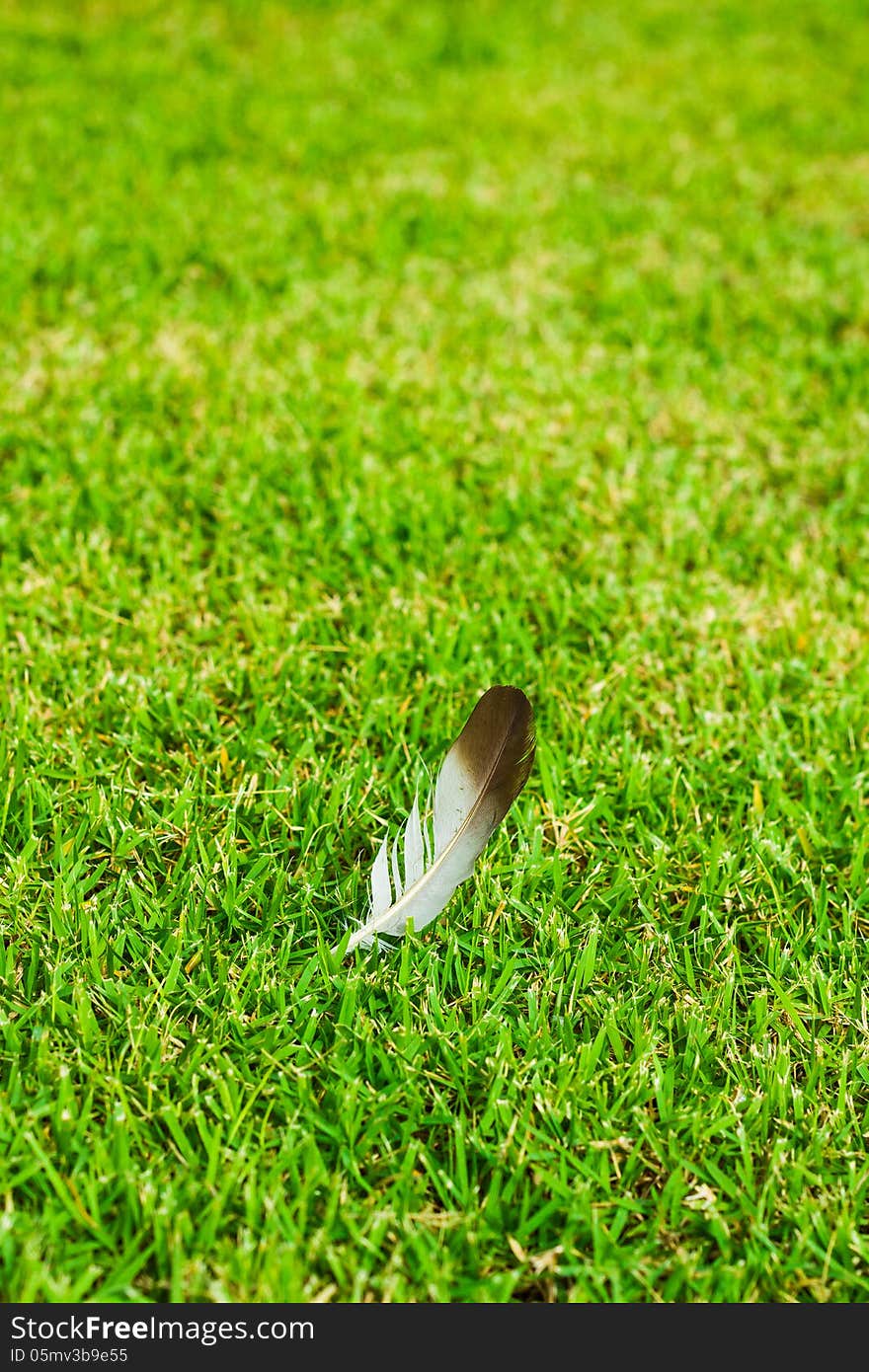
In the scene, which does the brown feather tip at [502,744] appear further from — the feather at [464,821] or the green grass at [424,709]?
the green grass at [424,709]

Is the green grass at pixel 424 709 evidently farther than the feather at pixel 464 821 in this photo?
No

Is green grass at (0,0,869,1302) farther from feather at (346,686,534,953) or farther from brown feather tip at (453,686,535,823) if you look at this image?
brown feather tip at (453,686,535,823)

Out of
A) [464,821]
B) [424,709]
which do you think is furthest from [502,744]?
[424,709]

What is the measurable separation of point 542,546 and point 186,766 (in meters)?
1.16

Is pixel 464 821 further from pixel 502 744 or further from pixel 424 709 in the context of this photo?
pixel 424 709

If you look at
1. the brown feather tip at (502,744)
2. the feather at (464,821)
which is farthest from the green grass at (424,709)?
the brown feather tip at (502,744)

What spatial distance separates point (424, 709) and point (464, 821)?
0.54m

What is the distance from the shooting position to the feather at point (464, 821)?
183 cm

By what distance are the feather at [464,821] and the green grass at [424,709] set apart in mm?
77

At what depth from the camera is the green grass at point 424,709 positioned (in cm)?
154

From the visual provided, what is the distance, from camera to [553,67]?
20.5ft

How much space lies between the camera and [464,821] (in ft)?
6.10

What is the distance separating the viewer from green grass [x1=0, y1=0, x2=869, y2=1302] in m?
1.54

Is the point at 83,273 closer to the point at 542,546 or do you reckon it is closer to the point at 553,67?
the point at 542,546
